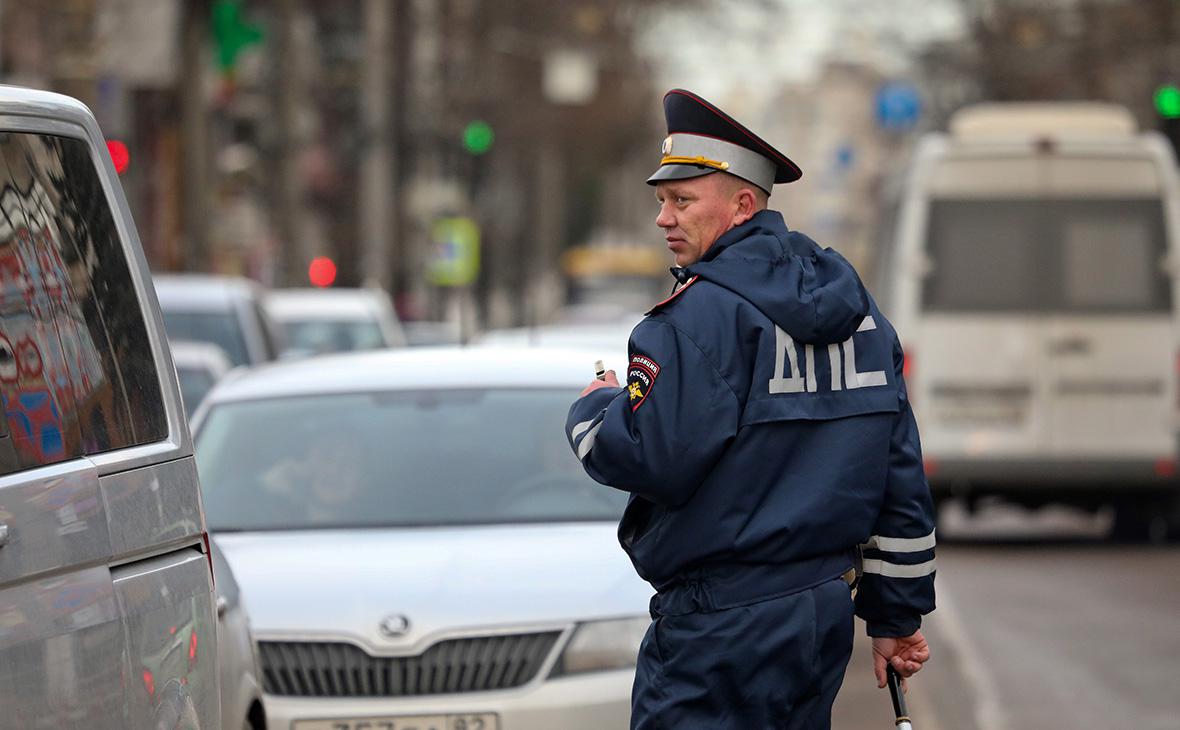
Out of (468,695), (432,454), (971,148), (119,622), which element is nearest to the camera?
(119,622)

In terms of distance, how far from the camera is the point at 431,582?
271 inches

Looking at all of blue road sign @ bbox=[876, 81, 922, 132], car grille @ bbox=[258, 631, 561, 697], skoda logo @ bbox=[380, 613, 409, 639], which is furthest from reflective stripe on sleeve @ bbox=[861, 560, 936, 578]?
blue road sign @ bbox=[876, 81, 922, 132]

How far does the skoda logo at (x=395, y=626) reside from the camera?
6.65m

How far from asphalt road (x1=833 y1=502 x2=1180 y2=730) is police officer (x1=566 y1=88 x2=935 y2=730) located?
4.69 metres

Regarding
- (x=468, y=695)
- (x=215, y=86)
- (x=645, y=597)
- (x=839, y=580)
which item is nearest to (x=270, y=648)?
(x=468, y=695)

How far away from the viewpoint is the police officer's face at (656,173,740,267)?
4.79 m

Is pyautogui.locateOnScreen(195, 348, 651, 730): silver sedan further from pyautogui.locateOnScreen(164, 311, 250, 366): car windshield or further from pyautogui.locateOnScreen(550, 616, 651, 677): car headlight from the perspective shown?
pyautogui.locateOnScreen(164, 311, 250, 366): car windshield

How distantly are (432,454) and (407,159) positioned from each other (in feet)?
146

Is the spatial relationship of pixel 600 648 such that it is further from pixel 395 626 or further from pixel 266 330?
pixel 266 330

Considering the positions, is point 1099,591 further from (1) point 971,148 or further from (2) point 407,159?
(2) point 407,159

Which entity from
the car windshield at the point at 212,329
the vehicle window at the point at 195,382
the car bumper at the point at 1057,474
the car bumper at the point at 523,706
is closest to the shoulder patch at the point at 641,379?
the car bumper at the point at 523,706

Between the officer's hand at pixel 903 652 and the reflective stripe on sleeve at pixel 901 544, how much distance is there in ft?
0.57

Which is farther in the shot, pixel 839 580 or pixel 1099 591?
pixel 1099 591

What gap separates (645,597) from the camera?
6832 millimetres
